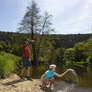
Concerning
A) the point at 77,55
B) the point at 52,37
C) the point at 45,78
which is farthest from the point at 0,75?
the point at 77,55

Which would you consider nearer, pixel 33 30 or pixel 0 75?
pixel 0 75

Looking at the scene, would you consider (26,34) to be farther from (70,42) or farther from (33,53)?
(70,42)

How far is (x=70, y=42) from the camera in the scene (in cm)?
14138

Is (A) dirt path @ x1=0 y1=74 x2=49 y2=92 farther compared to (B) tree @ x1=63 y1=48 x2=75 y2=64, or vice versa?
(B) tree @ x1=63 y1=48 x2=75 y2=64

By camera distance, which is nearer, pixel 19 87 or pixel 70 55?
pixel 19 87

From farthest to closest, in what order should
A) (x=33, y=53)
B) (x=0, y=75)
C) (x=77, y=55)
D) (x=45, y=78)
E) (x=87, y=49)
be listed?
(x=77, y=55), (x=87, y=49), (x=33, y=53), (x=0, y=75), (x=45, y=78)

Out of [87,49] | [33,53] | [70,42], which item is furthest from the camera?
[70,42]

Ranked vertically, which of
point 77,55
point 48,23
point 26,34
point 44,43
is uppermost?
point 48,23

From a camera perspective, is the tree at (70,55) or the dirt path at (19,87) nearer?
the dirt path at (19,87)

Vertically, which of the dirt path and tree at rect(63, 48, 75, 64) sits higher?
the dirt path

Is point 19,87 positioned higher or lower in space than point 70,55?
higher

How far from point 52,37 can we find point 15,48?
624 cm

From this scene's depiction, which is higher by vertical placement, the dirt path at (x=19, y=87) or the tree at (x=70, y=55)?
the dirt path at (x=19, y=87)

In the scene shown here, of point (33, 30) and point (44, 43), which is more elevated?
point (33, 30)
